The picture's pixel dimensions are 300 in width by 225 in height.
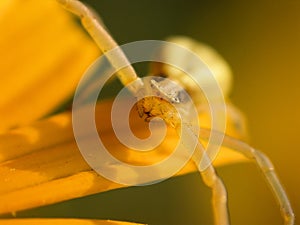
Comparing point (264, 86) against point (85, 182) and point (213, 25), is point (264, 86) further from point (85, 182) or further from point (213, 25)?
point (85, 182)

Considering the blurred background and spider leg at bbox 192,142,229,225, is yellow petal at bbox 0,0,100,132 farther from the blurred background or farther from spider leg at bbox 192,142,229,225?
spider leg at bbox 192,142,229,225

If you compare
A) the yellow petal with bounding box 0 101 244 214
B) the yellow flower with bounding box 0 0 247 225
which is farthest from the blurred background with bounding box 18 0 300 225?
the yellow petal with bounding box 0 101 244 214

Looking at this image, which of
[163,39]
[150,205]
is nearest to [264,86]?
[163,39]

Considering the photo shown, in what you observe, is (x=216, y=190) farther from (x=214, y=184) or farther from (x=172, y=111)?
(x=172, y=111)

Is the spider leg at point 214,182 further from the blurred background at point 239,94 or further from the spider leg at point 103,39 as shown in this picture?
the blurred background at point 239,94

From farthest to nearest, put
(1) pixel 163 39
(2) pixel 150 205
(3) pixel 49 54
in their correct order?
(1) pixel 163 39, (2) pixel 150 205, (3) pixel 49 54

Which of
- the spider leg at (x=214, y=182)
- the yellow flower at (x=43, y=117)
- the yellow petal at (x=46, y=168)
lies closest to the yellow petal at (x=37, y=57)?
the yellow flower at (x=43, y=117)
